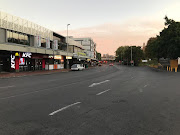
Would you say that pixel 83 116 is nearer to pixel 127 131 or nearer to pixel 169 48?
pixel 127 131

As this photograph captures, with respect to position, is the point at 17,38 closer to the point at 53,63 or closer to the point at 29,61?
the point at 29,61

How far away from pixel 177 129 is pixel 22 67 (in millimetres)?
29878

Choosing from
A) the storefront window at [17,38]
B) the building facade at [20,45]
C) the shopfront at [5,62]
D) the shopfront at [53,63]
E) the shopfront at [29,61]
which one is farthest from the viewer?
the shopfront at [53,63]

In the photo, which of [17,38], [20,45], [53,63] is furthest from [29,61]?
[53,63]

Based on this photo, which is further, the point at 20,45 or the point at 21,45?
the point at 21,45

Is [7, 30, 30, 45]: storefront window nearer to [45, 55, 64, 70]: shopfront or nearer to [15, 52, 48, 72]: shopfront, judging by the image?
[15, 52, 48, 72]: shopfront

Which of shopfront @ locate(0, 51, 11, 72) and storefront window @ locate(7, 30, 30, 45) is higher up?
storefront window @ locate(7, 30, 30, 45)

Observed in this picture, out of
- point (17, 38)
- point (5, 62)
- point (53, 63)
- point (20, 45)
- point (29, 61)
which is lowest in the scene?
point (53, 63)

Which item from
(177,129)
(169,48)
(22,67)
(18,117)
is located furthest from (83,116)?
(169,48)

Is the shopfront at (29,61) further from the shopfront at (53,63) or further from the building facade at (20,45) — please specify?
the shopfront at (53,63)

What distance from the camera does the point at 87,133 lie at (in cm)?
385

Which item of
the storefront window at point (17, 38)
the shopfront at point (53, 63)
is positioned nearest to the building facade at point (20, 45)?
the storefront window at point (17, 38)

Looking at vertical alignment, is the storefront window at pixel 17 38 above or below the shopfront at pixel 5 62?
above

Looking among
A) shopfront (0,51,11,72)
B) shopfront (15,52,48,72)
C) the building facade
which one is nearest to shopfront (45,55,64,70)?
the building facade
